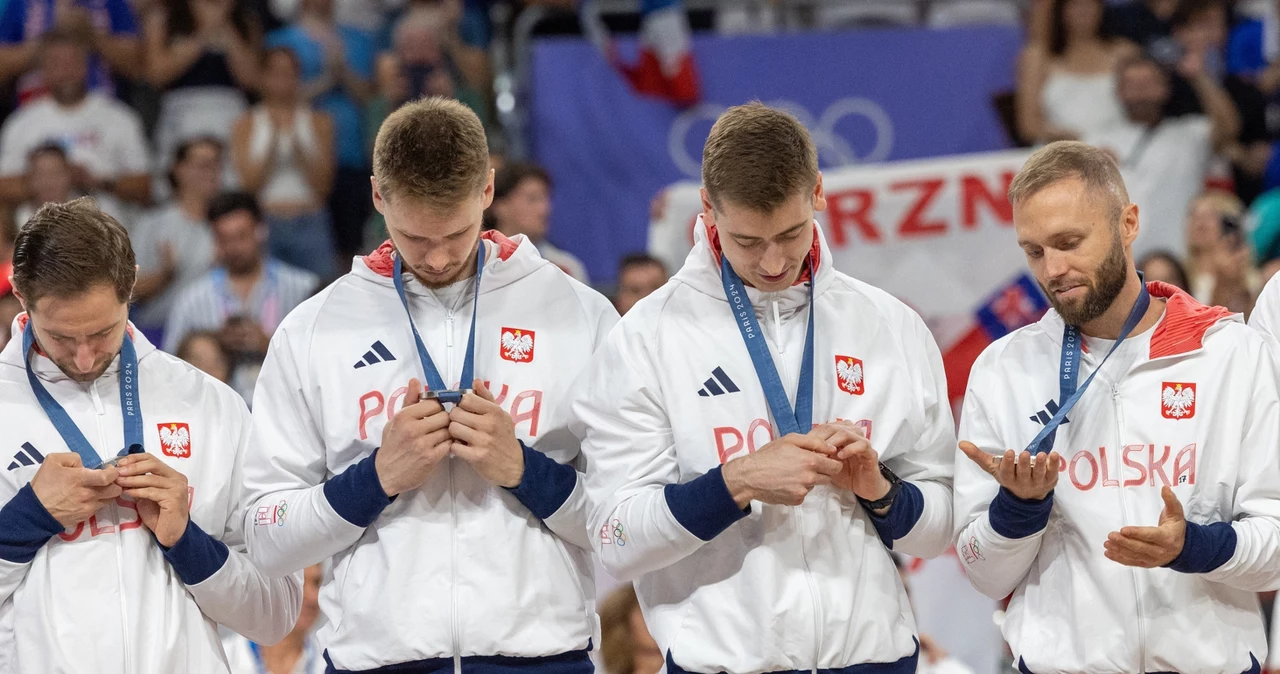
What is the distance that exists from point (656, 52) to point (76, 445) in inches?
276

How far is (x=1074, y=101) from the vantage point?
10977 millimetres

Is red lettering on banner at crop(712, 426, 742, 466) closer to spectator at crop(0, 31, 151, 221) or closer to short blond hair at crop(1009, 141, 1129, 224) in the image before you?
short blond hair at crop(1009, 141, 1129, 224)

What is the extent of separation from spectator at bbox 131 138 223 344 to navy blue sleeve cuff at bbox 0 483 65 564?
5.88 metres

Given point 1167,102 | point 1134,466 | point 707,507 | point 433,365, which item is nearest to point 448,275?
point 433,365

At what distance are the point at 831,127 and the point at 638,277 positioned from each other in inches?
118

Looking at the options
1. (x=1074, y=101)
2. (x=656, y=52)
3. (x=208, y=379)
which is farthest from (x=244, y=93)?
(x=208, y=379)

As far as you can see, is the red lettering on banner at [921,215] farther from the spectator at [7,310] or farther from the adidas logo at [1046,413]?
the adidas logo at [1046,413]

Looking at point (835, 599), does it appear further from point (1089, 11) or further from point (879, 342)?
point (1089, 11)

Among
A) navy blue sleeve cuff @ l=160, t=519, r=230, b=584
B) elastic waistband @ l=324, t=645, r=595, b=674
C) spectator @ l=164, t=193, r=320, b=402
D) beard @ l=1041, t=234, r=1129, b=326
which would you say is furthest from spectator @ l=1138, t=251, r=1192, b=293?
navy blue sleeve cuff @ l=160, t=519, r=230, b=584

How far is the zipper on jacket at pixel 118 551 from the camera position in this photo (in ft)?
14.8

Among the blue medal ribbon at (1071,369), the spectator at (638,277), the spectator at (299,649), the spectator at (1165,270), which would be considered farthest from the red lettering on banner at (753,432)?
the spectator at (1165,270)

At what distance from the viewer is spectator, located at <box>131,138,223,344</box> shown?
33.7 ft

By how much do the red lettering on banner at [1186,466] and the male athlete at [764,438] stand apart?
63 cm

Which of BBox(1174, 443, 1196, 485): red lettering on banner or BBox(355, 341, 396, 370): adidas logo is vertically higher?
BBox(355, 341, 396, 370): adidas logo
